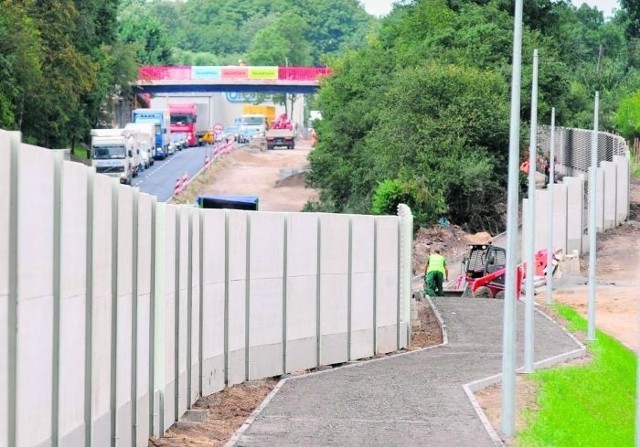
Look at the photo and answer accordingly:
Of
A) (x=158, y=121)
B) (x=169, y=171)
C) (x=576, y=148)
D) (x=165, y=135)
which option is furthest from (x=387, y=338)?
(x=165, y=135)

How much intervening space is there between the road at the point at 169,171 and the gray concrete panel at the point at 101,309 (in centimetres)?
6003

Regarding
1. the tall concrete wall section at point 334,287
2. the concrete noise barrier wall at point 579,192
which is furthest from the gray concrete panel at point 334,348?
the concrete noise barrier wall at point 579,192

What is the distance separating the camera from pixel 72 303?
15547 millimetres

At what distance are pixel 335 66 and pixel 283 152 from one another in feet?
111

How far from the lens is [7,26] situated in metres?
77.6

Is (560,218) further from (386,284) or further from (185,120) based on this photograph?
(185,120)

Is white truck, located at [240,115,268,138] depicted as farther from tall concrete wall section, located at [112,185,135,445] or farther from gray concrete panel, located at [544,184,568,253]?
tall concrete wall section, located at [112,185,135,445]

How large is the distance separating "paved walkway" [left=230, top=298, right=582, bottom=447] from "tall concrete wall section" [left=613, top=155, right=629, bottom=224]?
34.3 meters

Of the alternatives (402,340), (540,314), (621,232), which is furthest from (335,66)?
(402,340)

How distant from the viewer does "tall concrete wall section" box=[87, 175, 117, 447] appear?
643 inches

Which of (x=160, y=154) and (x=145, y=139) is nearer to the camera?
(x=145, y=139)

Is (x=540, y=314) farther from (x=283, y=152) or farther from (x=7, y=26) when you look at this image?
(x=283, y=152)

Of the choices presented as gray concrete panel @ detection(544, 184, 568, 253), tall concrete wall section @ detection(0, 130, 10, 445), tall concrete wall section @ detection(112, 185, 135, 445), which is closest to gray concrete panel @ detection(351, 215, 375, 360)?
tall concrete wall section @ detection(112, 185, 135, 445)

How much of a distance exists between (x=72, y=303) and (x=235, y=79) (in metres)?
139
